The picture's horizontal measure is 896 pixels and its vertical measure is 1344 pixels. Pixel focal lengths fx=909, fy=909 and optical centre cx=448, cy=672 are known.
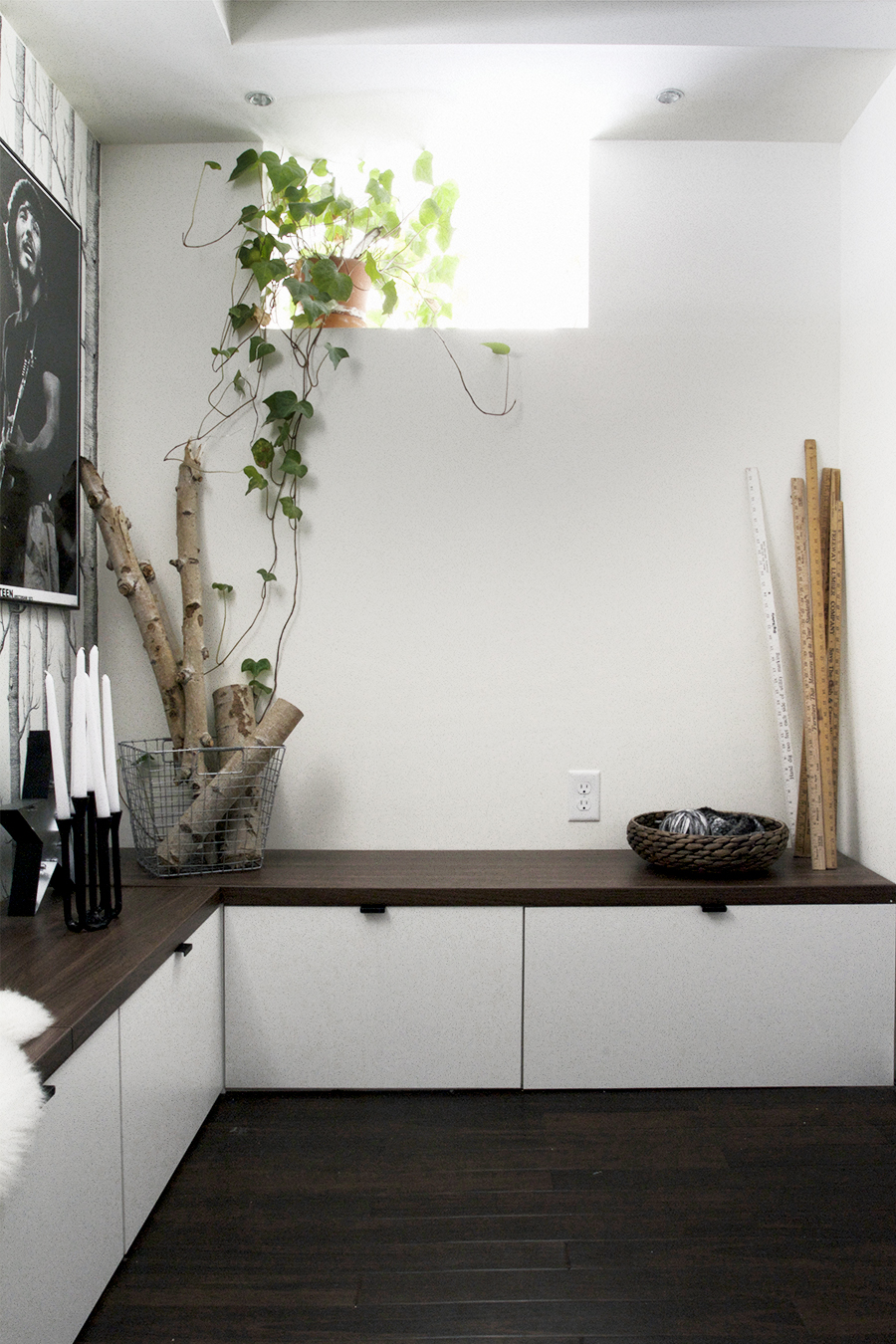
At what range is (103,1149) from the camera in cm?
127

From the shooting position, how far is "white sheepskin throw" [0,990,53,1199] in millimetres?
949

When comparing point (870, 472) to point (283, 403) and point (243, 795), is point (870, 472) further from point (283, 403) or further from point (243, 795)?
point (243, 795)

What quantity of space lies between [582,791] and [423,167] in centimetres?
157

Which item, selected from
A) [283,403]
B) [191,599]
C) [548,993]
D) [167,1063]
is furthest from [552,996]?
[283,403]

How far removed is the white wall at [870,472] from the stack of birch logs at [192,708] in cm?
130

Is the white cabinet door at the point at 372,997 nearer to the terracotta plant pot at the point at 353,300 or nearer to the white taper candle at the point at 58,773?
the white taper candle at the point at 58,773

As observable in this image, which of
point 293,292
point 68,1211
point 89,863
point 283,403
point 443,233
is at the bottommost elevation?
point 68,1211

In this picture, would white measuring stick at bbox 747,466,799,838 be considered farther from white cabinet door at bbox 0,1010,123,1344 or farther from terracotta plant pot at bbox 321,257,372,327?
white cabinet door at bbox 0,1010,123,1344

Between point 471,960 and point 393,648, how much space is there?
770mm

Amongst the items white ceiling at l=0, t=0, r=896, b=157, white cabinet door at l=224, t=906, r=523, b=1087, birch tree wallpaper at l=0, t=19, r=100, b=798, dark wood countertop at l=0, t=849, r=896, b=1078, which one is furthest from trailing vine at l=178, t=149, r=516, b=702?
white cabinet door at l=224, t=906, r=523, b=1087

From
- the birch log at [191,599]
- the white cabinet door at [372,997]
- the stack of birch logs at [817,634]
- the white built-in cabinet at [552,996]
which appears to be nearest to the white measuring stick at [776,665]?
the stack of birch logs at [817,634]

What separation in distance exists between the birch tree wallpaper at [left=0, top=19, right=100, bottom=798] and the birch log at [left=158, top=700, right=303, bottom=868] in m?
0.33

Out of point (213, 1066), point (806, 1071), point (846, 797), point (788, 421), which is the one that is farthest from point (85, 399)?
point (806, 1071)

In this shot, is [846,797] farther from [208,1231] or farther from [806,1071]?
[208,1231]
